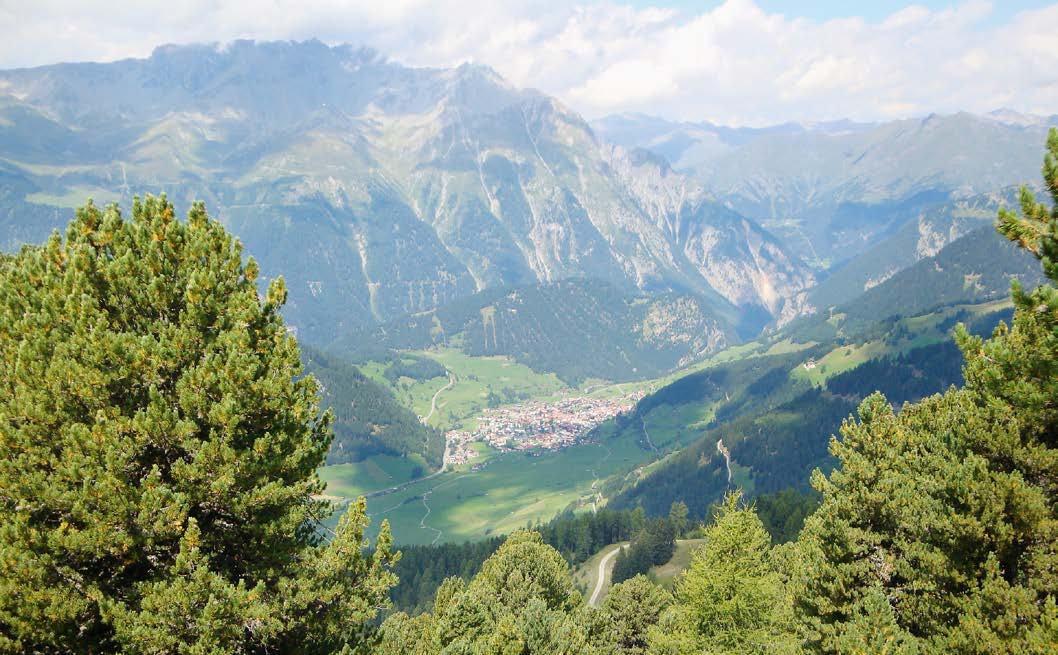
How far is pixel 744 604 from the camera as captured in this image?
124 feet

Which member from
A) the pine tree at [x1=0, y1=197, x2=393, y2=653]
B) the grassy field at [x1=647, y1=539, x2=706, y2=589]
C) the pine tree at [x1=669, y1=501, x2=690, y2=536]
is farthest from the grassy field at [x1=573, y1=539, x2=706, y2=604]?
the pine tree at [x1=0, y1=197, x2=393, y2=653]

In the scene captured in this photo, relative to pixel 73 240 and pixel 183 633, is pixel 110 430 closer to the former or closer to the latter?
pixel 183 633

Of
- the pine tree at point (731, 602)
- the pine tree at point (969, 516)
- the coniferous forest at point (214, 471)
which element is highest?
the coniferous forest at point (214, 471)

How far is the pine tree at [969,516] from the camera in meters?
17.4

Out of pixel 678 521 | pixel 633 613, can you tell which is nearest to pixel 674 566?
pixel 678 521

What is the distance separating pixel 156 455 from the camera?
16.8 m

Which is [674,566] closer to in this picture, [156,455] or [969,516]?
[969,516]

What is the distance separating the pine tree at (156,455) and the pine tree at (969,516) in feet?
59.3

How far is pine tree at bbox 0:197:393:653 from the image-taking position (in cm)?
1534

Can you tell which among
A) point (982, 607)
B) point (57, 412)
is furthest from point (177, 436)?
point (982, 607)

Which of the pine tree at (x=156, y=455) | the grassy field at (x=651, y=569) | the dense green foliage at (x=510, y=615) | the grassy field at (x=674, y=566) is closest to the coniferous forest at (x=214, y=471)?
the pine tree at (x=156, y=455)

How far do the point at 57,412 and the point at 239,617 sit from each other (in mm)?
6364

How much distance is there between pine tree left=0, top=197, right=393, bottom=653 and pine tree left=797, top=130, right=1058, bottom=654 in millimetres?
18083

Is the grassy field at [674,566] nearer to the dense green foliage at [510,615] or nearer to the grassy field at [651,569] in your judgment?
the grassy field at [651,569]
